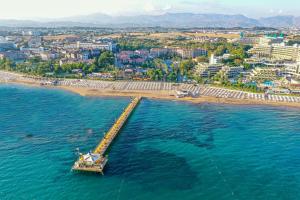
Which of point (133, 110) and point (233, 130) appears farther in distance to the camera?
point (133, 110)

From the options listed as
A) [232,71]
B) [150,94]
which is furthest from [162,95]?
[232,71]

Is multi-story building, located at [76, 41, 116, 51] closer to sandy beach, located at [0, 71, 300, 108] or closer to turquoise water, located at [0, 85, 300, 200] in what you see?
sandy beach, located at [0, 71, 300, 108]

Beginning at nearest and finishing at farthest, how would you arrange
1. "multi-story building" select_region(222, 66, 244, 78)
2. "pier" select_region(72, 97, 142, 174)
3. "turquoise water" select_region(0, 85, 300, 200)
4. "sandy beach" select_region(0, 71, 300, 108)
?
1. "turquoise water" select_region(0, 85, 300, 200)
2. "pier" select_region(72, 97, 142, 174)
3. "sandy beach" select_region(0, 71, 300, 108)
4. "multi-story building" select_region(222, 66, 244, 78)

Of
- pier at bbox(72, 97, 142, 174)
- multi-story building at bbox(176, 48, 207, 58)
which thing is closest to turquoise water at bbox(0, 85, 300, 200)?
pier at bbox(72, 97, 142, 174)

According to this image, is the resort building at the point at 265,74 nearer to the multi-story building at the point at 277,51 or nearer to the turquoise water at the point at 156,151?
the turquoise water at the point at 156,151

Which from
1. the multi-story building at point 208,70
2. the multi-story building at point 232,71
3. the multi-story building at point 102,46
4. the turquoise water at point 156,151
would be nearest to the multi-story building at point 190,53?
the multi-story building at point 102,46

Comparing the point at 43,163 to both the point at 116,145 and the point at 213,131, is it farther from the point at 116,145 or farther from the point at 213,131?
the point at 213,131

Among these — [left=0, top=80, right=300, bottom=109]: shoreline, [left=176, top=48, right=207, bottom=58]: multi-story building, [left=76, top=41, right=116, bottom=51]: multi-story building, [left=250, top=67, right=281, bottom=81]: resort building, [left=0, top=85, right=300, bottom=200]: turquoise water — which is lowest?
[left=0, top=85, right=300, bottom=200]: turquoise water

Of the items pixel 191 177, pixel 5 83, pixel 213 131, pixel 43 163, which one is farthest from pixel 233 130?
pixel 5 83
